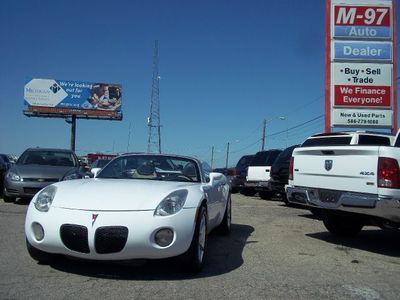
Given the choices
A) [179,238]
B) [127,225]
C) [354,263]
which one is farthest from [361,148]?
[127,225]

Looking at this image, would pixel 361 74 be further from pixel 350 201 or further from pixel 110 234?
pixel 110 234

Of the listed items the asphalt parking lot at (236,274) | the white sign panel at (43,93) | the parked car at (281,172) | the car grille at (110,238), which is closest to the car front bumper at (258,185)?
the parked car at (281,172)

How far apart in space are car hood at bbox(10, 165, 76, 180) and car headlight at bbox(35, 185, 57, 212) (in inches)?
296

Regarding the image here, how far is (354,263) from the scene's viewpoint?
6422 mm

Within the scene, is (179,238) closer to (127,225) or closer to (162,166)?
(127,225)

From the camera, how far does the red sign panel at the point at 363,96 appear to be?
16.4m

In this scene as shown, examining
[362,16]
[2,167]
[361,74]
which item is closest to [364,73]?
[361,74]

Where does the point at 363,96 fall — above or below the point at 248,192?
above

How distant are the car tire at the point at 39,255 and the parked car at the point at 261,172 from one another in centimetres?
1149

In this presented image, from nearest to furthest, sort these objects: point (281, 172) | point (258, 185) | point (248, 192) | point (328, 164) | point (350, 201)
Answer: point (350, 201), point (328, 164), point (281, 172), point (258, 185), point (248, 192)

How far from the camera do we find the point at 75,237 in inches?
196

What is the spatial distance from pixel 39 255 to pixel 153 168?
1.93m

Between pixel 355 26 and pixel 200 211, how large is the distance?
13180 millimetres

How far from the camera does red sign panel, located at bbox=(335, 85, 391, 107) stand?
16422 millimetres
